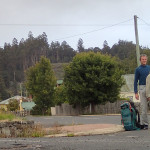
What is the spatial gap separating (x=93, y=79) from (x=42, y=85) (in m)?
17.4

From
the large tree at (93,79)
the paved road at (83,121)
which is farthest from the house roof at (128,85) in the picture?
the paved road at (83,121)

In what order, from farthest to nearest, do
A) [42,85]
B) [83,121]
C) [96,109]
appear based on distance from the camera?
[42,85]
[96,109]
[83,121]

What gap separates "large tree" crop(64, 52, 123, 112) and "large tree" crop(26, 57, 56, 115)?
13.7m

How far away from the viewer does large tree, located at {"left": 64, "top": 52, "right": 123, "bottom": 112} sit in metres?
35.5

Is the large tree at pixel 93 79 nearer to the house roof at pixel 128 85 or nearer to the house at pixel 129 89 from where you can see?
the house at pixel 129 89

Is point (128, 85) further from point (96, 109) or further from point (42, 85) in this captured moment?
point (96, 109)

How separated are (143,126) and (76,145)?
10.1 ft

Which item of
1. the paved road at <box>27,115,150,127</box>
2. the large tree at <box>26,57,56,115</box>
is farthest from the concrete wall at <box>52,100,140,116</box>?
the paved road at <box>27,115,150,127</box>

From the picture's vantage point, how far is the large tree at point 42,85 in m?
51.0

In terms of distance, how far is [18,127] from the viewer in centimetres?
990

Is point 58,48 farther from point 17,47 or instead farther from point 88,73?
point 88,73

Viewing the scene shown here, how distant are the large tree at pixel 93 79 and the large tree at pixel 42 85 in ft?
44.9

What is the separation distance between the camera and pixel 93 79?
115 feet

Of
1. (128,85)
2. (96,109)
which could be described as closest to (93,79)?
(96,109)
